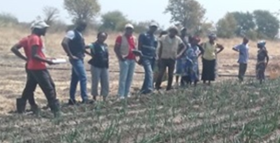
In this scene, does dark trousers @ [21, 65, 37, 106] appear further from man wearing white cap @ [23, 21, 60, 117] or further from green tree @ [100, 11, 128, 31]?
green tree @ [100, 11, 128, 31]

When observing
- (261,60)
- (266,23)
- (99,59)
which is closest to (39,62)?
(99,59)

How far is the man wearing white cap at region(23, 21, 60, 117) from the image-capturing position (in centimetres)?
1022

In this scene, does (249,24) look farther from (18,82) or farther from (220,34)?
(18,82)

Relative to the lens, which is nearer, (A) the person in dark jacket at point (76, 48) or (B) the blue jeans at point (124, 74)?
(A) the person in dark jacket at point (76, 48)

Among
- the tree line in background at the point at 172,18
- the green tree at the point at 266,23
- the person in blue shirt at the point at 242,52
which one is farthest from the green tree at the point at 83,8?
the person in blue shirt at the point at 242,52

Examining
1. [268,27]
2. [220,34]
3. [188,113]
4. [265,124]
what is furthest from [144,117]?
[268,27]

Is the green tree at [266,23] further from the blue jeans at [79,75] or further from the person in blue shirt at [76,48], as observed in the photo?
the person in blue shirt at [76,48]

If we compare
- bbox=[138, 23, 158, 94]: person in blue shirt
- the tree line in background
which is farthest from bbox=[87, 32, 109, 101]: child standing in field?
the tree line in background

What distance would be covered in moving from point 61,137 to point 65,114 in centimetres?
240

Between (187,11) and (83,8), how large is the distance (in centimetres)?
915

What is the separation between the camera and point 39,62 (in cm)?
1034

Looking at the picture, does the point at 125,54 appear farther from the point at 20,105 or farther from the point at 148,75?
the point at 20,105

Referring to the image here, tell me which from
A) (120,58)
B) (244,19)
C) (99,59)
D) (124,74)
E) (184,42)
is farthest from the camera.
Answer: (244,19)

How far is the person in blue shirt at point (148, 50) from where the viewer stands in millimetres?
13531
